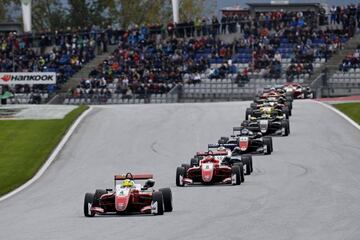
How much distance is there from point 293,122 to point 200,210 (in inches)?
969

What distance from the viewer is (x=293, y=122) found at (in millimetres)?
48438

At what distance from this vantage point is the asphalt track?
835 inches

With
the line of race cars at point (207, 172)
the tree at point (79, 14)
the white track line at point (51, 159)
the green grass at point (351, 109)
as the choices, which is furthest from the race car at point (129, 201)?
the tree at point (79, 14)

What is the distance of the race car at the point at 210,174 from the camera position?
29547 mm

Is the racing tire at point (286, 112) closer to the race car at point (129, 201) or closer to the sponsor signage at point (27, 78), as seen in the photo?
the race car at point (129, 201)

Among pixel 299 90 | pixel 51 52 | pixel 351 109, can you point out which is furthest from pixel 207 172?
pixel 51 52

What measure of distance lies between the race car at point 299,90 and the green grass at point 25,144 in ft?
38.1

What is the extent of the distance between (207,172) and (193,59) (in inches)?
1727

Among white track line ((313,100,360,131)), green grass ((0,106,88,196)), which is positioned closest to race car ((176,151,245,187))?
green grass ((0,106,88,196))

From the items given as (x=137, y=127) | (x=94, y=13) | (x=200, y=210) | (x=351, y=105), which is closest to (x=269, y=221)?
(x=200, y=210)

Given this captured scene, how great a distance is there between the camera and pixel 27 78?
68.7 m

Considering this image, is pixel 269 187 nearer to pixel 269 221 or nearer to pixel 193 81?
pixel 269 221

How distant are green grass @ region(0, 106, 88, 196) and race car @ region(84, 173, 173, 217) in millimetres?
7290

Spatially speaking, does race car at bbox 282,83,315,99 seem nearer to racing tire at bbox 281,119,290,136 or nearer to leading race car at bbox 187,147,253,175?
racing tire at bbox 281,119,290,136
